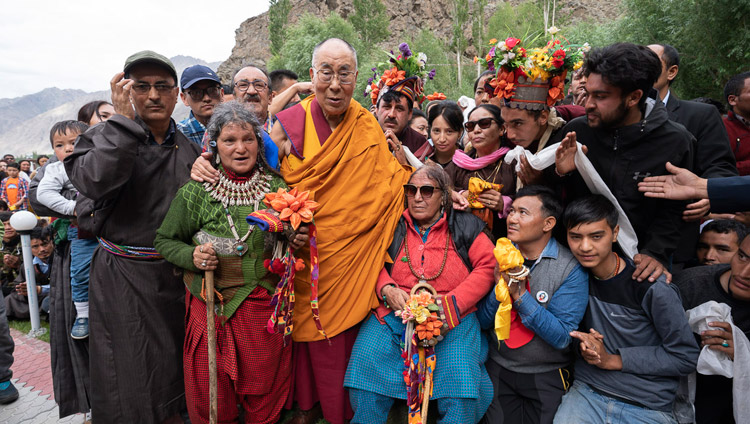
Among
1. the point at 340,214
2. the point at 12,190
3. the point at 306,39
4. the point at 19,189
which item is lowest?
the point at 12,190

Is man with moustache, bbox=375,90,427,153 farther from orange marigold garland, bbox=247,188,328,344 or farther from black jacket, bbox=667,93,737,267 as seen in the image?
black jacket, bbox=667,93,737,267

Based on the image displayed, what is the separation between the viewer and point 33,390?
428 cm

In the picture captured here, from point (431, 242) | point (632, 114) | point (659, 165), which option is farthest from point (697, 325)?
point (431, 242)

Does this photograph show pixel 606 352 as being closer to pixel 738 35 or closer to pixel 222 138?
pixel 222 138

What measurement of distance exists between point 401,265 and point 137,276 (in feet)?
6.54

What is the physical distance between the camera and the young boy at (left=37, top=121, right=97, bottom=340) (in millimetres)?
3281

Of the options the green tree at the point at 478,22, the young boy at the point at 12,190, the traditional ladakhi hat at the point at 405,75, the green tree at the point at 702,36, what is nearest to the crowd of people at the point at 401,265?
the traditional ladakhi hat at the point at 405,75

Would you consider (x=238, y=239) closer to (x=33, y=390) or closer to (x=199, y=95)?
(x=199, y=95)

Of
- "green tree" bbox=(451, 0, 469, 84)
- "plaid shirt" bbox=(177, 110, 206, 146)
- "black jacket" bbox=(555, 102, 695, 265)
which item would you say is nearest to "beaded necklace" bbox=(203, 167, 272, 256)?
"plaid shirt" bbox=(177, 110, 206, 146)

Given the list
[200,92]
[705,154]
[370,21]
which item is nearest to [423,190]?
[705,154]

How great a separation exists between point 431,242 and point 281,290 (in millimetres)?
1252

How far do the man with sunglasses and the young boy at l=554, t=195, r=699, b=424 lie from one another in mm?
3465

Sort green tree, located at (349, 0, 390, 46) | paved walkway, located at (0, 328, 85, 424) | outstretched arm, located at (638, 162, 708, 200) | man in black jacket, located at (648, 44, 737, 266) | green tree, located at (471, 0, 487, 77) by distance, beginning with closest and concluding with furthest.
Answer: outstretched arm, located at (638, 162, 708, 200)
man in black jacket, located at (648, 44, 737, 266)
paved walkway, located at (0, 328, 85, 424)
green tree, located at (471, 0, 487, 77)
green tree, located at (349, 0, 390, 46)

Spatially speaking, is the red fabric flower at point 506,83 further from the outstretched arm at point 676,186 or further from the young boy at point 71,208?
the young boy at point 71,208
